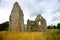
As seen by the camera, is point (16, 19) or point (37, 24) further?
point (37, 24)

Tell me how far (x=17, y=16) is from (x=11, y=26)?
211 centimetres

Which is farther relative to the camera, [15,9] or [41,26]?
[41,26]

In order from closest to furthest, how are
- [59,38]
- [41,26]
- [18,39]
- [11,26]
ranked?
[59,38] → [18,39] → [11,26] → [41,26]

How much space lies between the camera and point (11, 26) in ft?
87.7

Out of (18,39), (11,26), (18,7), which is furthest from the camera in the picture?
(18,7)

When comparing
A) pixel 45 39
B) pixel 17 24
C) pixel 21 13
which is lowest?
pixel 45 39

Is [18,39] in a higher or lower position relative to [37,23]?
lower

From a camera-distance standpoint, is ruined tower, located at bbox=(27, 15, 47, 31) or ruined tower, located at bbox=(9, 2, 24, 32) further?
ruined tower, located at bbox=(27, 15, 47, 31)

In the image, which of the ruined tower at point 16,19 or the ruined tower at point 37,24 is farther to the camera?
the ruined tower at point 37,24

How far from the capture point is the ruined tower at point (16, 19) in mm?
26728

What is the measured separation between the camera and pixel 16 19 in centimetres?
2759

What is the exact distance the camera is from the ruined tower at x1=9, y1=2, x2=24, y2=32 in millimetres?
26728

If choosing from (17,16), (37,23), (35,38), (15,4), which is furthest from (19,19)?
(35,38)

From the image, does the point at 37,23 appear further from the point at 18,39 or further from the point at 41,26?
the point at 18,39
